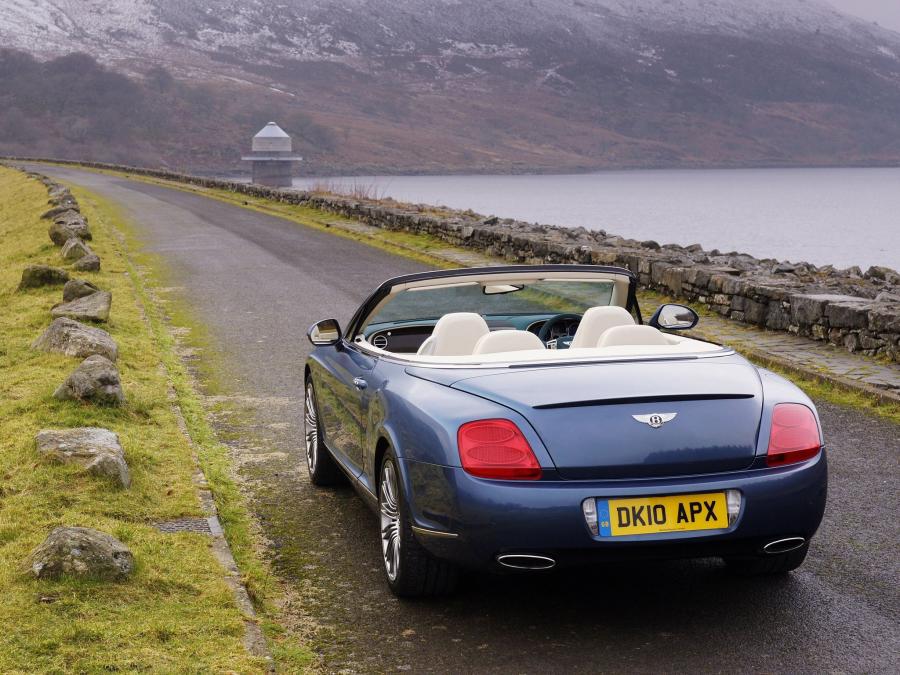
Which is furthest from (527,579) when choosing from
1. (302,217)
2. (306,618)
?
(302,217)

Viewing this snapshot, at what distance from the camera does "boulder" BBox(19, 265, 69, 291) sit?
1595 cm

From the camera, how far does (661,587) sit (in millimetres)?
4816

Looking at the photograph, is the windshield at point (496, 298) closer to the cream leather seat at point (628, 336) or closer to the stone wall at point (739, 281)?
the cream leather seat at point (628, 336)

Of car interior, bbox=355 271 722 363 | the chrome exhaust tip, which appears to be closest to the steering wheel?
car interior, bbox=355 271 722 363

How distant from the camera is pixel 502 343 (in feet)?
15.9

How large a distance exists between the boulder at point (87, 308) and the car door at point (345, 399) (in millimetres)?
6264

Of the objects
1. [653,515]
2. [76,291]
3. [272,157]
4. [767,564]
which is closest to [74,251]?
[76,291]

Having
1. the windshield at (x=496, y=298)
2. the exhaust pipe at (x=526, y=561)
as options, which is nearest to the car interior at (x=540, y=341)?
the windshield at (x=496, y=298)

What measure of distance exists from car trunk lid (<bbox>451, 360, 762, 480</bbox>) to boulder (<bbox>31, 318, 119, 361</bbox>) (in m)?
6.48

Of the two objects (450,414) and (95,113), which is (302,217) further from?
(95,113)

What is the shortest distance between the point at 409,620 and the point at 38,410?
4.27 meters

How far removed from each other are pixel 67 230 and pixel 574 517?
20389 millimetres

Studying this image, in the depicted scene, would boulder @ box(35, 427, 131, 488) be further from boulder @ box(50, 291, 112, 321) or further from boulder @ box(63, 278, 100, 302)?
boulder @ box(63, 278, 100, 302)

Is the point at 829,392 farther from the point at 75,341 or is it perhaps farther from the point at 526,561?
the point at 75,341
